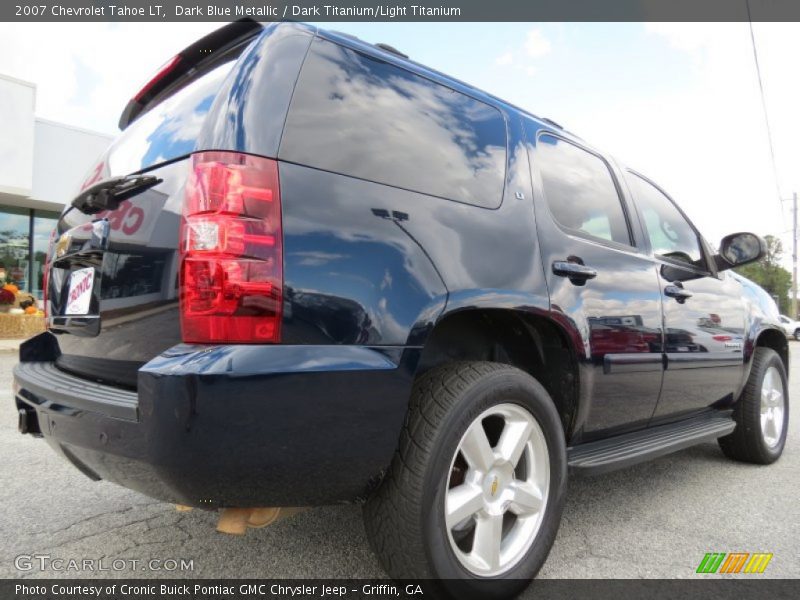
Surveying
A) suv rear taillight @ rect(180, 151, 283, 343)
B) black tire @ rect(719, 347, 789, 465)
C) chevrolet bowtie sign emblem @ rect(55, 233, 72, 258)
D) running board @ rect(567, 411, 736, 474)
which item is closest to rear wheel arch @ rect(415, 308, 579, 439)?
running board @ rect(567, 411, 736, 474)

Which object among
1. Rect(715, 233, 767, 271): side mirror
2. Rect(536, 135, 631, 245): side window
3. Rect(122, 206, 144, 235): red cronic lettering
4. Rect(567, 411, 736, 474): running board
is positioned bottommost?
Rect(567, 411, 736, 474): running board

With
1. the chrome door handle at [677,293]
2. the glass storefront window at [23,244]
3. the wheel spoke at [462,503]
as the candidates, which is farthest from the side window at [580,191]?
the glass storefront window at [23,244]

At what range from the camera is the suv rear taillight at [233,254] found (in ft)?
4.90

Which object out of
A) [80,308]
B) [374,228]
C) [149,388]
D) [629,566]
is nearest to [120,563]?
[80,308]

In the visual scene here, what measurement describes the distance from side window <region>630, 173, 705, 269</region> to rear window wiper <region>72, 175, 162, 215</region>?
242cm

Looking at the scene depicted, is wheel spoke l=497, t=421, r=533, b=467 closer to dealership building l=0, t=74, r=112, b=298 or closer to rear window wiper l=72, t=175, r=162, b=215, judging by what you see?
rear window wiper l=72, t=175, r=162, b=215

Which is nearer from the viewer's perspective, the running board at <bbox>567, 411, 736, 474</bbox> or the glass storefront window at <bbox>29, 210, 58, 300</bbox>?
the running board at <bbox>567, 411, 736, 474</bbox>

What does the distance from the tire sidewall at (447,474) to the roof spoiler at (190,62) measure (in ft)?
4.59

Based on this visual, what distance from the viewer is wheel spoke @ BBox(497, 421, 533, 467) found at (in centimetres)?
197

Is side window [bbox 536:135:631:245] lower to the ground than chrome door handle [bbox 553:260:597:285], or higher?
higher

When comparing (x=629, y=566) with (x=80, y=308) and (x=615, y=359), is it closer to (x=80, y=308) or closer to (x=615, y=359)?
(x=615, y=359)

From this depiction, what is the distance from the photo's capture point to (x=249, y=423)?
4.80 ft

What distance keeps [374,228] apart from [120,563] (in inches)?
61.2
